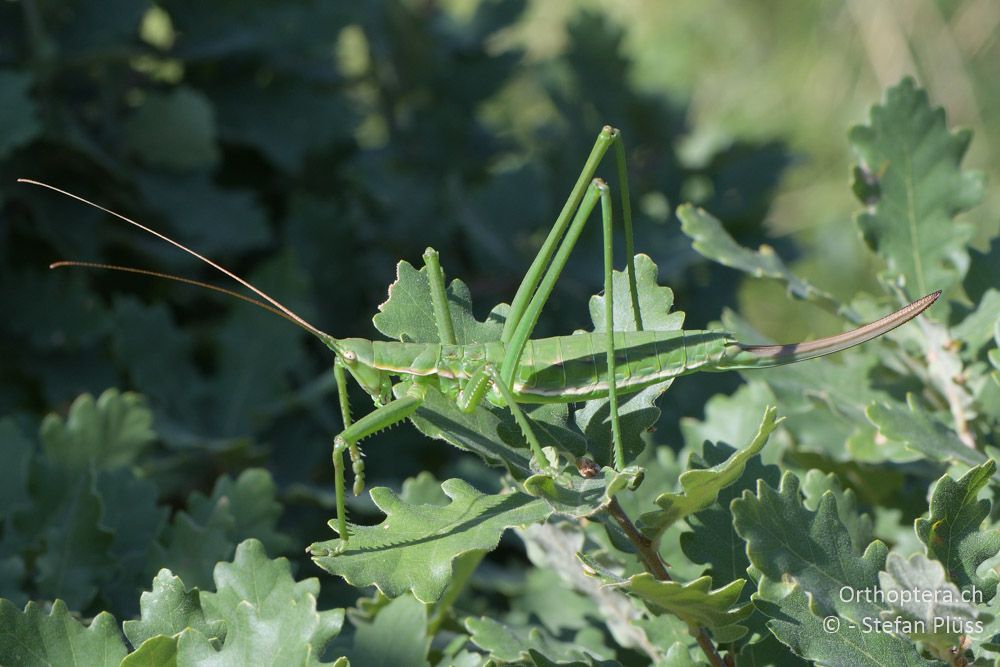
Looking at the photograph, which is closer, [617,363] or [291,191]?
[617,363]

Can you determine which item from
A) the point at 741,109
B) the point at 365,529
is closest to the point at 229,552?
the point at 365,529

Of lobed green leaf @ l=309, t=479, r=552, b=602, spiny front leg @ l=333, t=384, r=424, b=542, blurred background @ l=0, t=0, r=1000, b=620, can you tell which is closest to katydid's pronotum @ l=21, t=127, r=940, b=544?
spiny front leg @ l=333, t=384, r=424, b=542

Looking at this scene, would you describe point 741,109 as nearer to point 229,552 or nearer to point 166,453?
point 166,453

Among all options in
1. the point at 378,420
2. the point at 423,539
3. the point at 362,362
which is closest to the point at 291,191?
the point at 362,362

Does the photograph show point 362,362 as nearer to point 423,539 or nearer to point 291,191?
point 423,539

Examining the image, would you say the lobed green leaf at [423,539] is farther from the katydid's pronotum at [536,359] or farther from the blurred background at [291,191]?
the blurred background at [291,191]

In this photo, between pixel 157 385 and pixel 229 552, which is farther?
pixel 157 385
